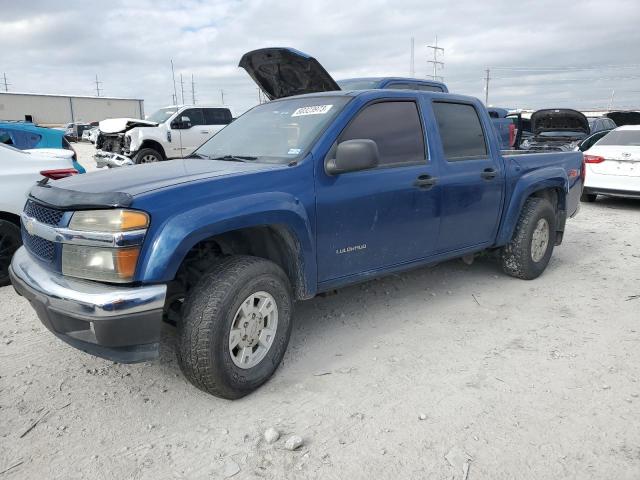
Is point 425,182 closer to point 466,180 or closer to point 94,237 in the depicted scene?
point 466,180

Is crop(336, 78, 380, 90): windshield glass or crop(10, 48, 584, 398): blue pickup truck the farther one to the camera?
crop(336, 78, 380, 90): windshield glass

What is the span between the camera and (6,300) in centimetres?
441

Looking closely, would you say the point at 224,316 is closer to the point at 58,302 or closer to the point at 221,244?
the point at 221,244

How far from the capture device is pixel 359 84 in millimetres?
8125

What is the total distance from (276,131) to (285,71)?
2685mm

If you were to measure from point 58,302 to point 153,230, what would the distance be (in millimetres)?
605

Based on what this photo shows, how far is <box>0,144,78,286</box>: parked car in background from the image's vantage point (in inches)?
183

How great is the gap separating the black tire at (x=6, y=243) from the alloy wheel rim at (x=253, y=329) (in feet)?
10.1

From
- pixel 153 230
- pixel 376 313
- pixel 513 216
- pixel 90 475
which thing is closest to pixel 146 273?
pixel 153 230

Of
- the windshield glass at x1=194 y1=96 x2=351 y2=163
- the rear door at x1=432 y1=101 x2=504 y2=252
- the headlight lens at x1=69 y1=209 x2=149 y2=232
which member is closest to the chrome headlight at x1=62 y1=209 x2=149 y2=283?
the headlight lens at x1=69 y1=209 x2=149 y2=232

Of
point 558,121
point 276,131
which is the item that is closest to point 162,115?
point 558,121

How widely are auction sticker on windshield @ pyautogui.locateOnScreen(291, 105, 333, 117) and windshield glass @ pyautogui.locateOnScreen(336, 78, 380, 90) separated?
436 centimetres

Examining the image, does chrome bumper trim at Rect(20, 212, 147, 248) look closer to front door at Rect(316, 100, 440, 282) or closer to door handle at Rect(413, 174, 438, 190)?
front door at Rect(316, 100, 440, 282)

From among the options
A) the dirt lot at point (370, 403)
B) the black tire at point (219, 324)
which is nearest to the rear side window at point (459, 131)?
the dirt lot at point (370, 403)
